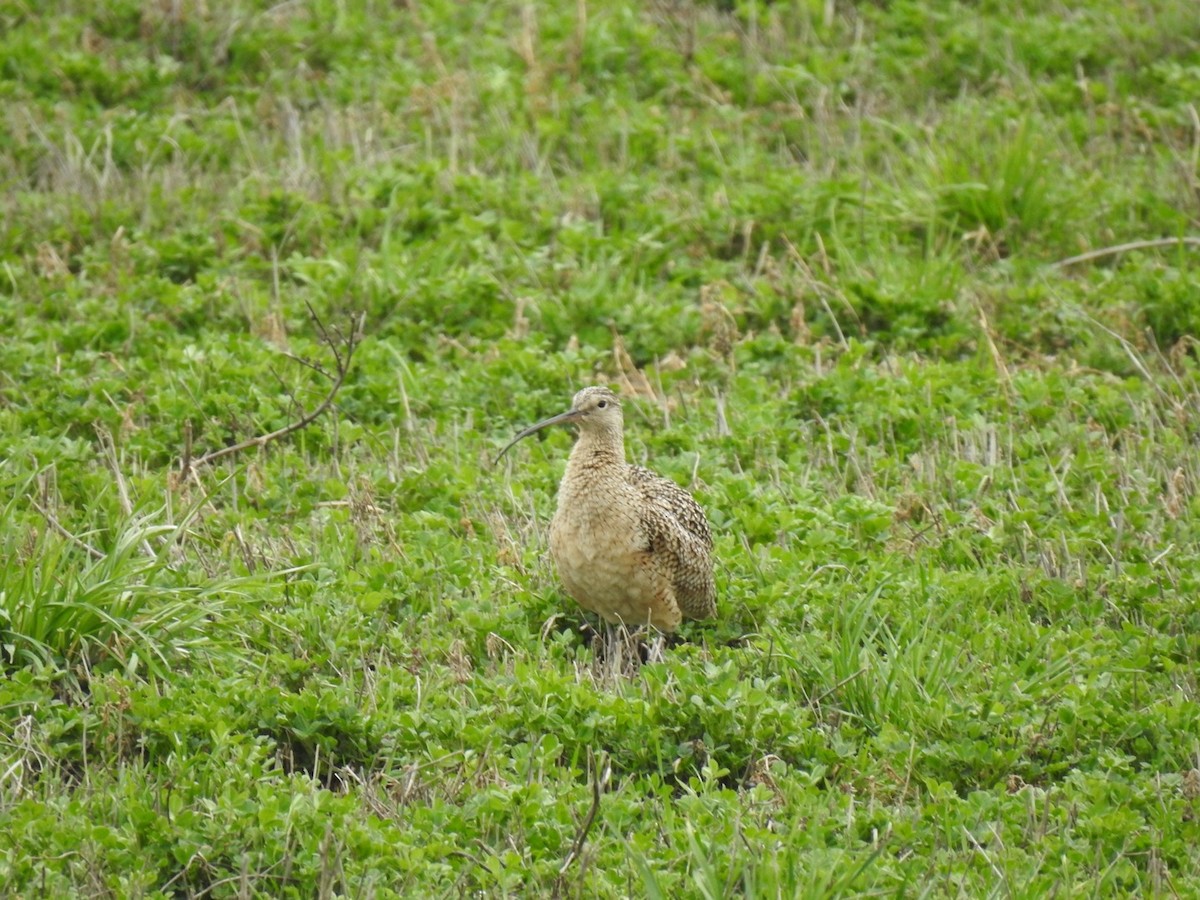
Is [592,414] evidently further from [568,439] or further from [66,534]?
[66,534]

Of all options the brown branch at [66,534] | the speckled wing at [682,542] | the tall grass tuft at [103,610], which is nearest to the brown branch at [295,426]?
the brown branch at [66,534]

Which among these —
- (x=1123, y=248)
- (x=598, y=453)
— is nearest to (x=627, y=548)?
(x=598, y=453)

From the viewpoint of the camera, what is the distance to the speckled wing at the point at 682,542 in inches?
229

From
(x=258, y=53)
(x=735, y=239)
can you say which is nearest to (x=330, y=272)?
(x=735, y=239)

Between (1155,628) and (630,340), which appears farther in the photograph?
(630,340)

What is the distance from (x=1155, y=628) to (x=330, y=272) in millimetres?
4662

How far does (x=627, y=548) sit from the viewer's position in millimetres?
5824

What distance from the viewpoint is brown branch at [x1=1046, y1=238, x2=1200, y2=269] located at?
8.81 m

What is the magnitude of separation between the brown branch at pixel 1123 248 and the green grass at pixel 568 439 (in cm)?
7

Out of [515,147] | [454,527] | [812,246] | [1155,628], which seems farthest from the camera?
[515,147]

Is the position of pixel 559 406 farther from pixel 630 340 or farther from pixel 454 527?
pixel 454 527

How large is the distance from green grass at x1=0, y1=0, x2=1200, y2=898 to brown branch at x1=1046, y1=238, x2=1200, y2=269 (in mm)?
68

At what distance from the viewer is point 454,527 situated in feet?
21.4

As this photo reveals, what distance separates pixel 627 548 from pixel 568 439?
174 cm
